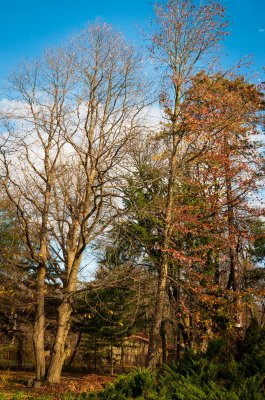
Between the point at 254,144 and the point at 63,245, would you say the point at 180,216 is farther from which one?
the point at 254,144

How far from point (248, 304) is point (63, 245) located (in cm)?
752

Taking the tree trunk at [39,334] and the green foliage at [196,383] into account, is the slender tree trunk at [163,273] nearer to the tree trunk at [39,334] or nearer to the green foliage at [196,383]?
the tree trunk at [39,334]


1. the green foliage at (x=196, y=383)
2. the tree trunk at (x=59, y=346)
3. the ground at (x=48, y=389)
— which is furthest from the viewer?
the tree trunk at (x=59, y=346)

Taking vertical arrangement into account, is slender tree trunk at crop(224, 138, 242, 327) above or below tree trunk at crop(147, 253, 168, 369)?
above

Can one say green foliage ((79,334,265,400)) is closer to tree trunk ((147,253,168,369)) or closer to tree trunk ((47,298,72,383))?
tree trunk ((147,253,168,369))

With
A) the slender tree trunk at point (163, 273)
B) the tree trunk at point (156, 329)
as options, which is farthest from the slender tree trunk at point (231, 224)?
the tree trunk at point (156, 329)

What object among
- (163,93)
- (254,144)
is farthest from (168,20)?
(254,144)

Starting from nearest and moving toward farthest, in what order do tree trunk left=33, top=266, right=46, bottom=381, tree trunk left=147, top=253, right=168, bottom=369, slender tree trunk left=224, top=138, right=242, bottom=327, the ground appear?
the ground, tree trunk left=147, top=253, right=168, bottom=369, tree trunk left=33, top=266, right=46, bottom=381, slender tree trunk left=224, top=138, right=242, bottom=327

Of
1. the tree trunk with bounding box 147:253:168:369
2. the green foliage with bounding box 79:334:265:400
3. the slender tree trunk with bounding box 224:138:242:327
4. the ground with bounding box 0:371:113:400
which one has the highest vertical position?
the slender tree trunk with bounding box 224:138:242:327

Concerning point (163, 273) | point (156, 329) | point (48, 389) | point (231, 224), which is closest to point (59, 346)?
point (48, 389)

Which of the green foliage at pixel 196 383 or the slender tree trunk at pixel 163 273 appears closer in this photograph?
the green foliage at pixel 196 383

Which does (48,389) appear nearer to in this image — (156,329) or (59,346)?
(59,346)

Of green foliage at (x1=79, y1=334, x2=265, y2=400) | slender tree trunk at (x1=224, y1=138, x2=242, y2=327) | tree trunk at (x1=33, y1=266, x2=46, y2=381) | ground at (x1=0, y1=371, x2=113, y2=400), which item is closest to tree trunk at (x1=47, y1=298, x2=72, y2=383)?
ground at (x1=0, y1=371, x2=113, y2=400)

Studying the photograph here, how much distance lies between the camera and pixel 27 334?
24.8 metres
